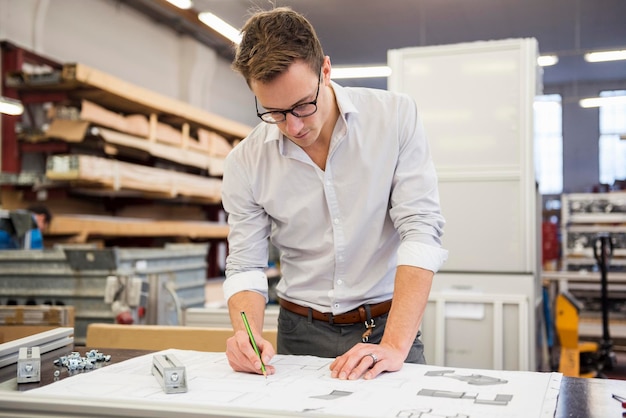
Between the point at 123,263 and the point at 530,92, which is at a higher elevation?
the point at 530,92

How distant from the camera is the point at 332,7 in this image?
880 centimetres

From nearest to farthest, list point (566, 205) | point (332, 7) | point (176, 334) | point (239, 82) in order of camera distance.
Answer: point (176, 334) → point (566, 205) → point (332, 7) → point (239, 82)

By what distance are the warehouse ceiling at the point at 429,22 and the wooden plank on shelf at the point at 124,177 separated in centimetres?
226

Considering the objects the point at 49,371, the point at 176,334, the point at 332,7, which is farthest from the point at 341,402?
the point at 332,7

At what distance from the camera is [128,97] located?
5191mm

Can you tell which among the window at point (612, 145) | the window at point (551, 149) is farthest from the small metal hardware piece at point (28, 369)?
the window at point (612, 145)

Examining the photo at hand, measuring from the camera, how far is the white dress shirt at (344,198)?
5.60 ft

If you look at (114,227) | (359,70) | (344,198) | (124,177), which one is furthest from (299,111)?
(359,70)

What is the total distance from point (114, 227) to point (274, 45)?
3.99 m

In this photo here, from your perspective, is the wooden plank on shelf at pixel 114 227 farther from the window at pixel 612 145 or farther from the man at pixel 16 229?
the window at pixel 612 145

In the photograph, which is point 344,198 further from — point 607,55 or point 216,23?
point 607,55

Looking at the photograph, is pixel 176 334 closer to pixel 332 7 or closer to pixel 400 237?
pixel 400 237

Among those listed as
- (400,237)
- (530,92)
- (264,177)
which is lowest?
(400,237)

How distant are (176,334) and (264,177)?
742 mm
